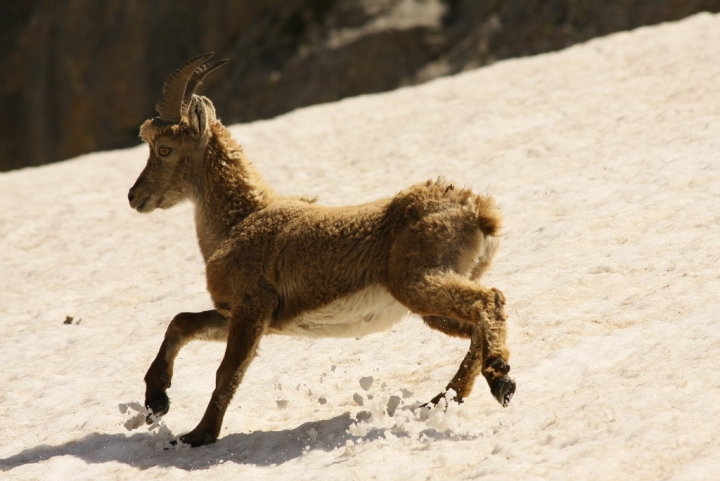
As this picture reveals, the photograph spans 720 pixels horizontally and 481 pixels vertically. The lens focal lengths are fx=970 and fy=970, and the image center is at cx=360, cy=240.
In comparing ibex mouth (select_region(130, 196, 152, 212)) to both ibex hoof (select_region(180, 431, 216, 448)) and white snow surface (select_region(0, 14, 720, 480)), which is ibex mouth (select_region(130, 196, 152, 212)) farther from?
ibex hoof (select_region(180, 431, 216, 448))

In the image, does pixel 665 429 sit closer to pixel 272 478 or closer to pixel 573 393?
pixel 573 393

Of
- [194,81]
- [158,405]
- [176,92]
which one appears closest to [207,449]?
[158,405]

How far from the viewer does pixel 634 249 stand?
8641mm

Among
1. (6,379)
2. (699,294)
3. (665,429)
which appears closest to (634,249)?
(699,294)

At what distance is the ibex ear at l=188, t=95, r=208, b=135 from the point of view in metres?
7.61

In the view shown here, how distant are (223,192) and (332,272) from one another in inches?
56.8

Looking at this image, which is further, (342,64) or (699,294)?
(342,64)

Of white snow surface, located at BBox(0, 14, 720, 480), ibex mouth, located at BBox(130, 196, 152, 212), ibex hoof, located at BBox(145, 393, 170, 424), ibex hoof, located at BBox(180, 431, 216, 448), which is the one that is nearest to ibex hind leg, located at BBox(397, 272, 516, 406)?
white snow surface, located at BBox(0, 14, 720, 480)

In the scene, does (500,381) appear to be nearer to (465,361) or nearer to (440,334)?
(465,361)

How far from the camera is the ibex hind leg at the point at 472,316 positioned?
18.6 feet

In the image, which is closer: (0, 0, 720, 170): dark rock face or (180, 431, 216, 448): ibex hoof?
(180, 431, 216, 448): ibex hoof

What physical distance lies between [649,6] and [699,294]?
17485 millimetres

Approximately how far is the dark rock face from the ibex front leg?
1848 centimetres

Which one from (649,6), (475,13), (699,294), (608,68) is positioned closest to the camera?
(699,294)
